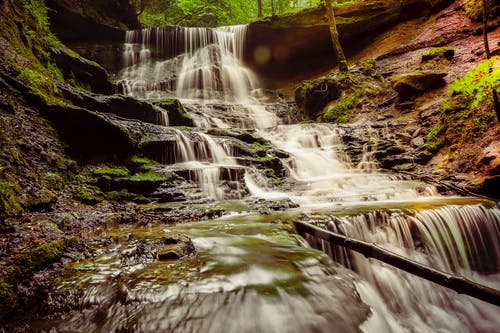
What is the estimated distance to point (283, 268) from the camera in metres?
2.98

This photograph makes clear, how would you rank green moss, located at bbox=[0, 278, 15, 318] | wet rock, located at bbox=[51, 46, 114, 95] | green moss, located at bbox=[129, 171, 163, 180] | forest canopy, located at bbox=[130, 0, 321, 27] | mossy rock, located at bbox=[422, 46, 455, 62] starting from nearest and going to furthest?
green moss, located at bbox=[0, 278, 15, 318] → green moss, located at bbox=[129, 171, 163, 180] → wet rock, located at bbox=[51, 46, 114, 95] → mossy rock, located at bbox=[422, 46, 455, 62] → forest canopy, located at bbox=[130, 0, 321, 27]

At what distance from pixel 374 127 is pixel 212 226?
29.5 feet

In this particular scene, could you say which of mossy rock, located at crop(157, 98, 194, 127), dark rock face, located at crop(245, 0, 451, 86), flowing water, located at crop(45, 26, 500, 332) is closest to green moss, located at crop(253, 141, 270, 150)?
flowing water, located at crop(45, 26, 500, 332)

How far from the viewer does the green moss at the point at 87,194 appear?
590 cm

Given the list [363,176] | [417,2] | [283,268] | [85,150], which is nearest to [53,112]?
[85,150]

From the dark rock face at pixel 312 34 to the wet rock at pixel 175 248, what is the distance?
60.0ft

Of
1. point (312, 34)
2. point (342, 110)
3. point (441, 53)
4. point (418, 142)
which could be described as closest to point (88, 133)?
point (418, 142)

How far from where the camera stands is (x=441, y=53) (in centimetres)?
1180

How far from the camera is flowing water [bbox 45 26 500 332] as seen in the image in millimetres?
2324

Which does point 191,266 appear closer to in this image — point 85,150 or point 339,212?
point 339,212

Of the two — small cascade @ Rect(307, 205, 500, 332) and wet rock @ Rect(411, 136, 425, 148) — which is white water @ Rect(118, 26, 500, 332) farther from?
wet rock @ Rect(411, 136, 425, 148)

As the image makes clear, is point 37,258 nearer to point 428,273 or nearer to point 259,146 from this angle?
point 428,273

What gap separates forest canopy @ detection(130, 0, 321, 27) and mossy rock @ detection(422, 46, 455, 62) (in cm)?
1402

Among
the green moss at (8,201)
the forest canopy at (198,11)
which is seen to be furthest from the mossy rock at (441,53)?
the green moss at (8,201)
